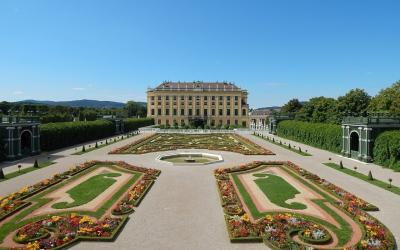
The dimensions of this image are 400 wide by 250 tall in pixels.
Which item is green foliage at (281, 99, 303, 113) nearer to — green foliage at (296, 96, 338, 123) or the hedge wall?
green foliage at (296, 96, 338, 123)

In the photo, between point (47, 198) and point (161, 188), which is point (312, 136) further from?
point (47, 198)

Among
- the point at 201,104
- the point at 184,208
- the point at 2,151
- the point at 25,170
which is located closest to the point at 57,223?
the point at 184,208

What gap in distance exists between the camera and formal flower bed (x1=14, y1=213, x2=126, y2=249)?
1387 centimetres

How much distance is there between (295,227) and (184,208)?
6.15 m

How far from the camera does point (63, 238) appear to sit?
46.8ft

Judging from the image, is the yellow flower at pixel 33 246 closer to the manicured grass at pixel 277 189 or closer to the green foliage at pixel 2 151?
the manicured grass at pixel 277 189

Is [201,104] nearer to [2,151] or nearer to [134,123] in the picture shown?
[134,123]

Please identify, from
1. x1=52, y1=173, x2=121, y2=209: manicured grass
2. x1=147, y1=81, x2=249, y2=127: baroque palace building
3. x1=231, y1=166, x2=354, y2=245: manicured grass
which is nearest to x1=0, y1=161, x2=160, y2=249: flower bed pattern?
x1=52, y1=173, x2=121, y2=209: manicured grass

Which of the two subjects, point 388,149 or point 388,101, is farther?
point 388,101

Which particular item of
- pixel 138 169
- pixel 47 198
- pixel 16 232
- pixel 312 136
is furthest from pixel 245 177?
pixel 312 136

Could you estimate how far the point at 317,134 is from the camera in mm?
51094

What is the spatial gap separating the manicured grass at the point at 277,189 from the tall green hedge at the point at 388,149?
1235 cm

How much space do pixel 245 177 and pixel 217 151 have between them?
1794cm

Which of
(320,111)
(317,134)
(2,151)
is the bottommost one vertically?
(2,151)
